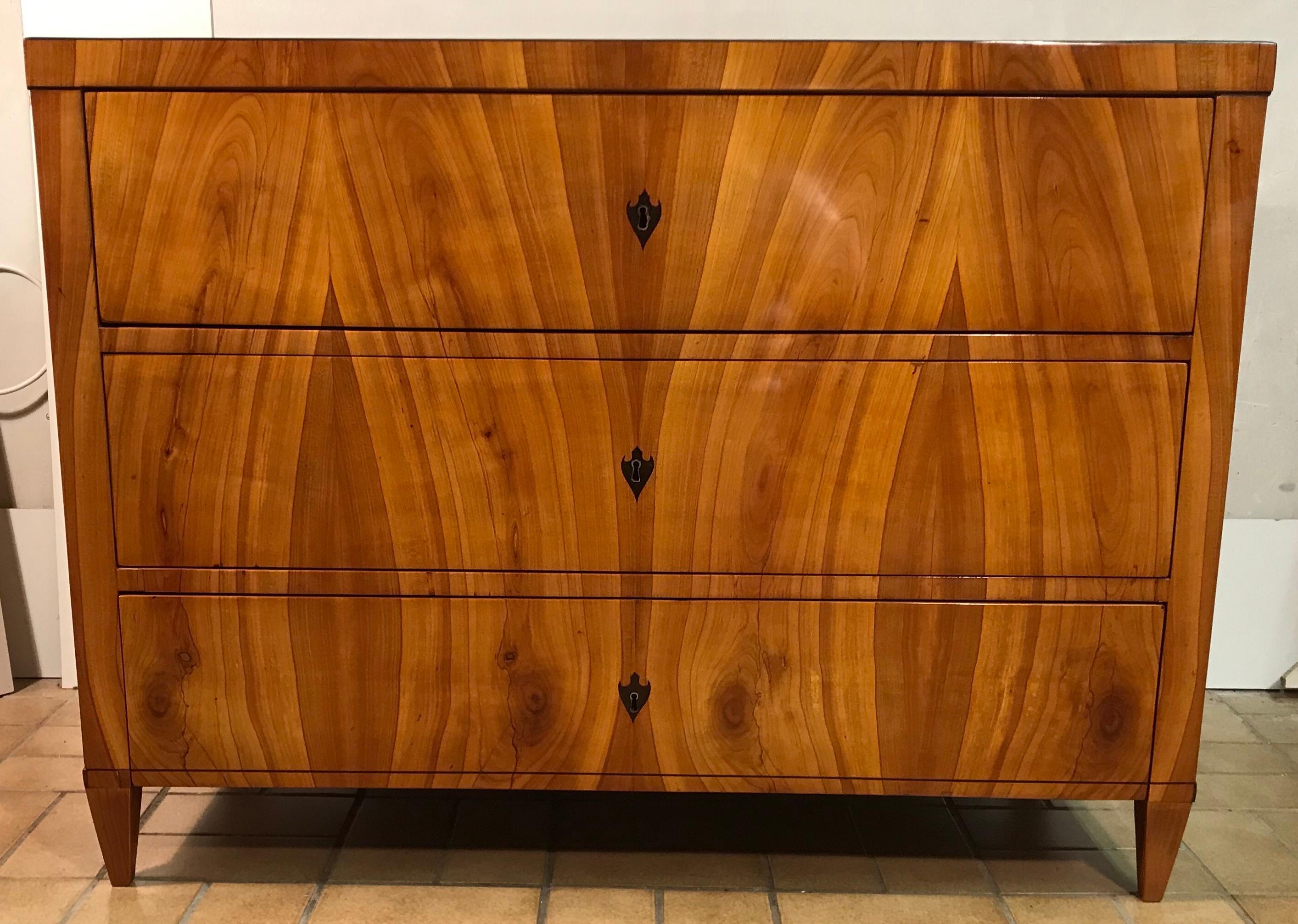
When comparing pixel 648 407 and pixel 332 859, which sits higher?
pixel 648 407

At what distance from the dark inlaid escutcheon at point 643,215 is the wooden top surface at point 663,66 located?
124 millimetres

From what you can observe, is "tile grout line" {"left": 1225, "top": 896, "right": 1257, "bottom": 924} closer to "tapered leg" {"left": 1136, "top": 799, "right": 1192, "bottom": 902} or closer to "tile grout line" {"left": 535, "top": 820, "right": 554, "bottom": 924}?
"tapered leg" {"left": 1136, "top": 799, "right": 1192, "bottom": 902}

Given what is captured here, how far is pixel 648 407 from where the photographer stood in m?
1.17

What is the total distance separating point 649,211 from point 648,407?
9.1 inches

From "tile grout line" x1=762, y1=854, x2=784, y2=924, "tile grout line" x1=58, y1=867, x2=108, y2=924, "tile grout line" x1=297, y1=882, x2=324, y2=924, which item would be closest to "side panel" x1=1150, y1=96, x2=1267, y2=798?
"tile grout line" x1=762, y1=854, x2=784, y2=924

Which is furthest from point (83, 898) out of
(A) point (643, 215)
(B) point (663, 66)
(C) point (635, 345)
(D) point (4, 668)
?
(B) point (663, 66)

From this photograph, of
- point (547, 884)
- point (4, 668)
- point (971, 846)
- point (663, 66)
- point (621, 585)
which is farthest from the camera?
point (4, 668)

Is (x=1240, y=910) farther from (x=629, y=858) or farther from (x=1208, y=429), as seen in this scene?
(x=629, y=858)

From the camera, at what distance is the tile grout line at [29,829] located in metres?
1.38

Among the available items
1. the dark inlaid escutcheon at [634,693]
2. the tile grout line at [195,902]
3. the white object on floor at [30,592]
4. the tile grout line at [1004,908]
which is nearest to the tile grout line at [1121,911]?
the tile grout line at [1004,908]

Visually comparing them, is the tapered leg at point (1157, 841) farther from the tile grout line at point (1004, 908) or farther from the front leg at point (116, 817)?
the front leg at point (116, 817)

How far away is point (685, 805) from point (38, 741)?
1.14 m

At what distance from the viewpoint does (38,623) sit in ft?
6.33

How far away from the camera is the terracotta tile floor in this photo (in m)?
1.27
